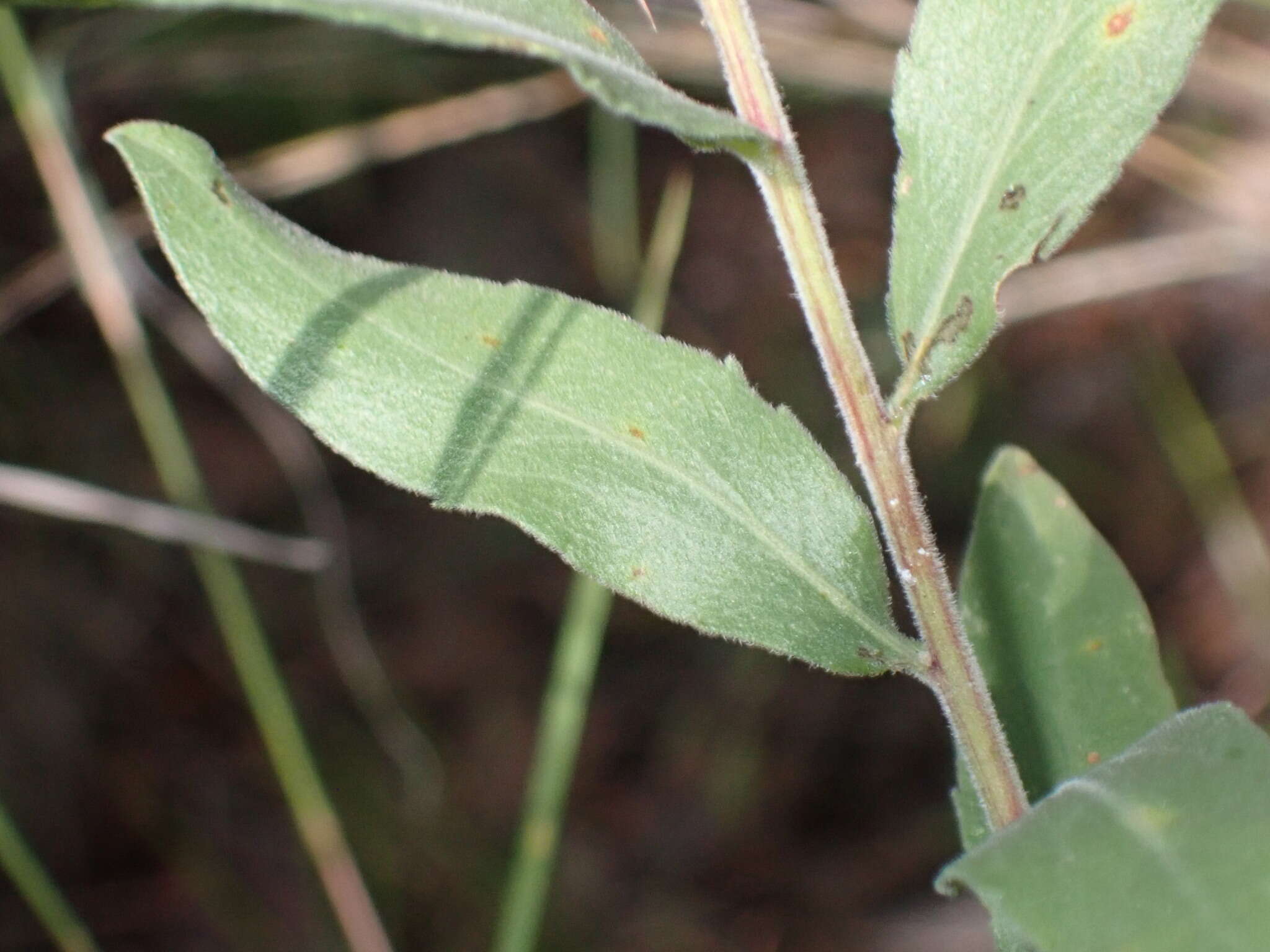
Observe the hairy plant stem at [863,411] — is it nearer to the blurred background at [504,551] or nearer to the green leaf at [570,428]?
the green leaf at [570,428]

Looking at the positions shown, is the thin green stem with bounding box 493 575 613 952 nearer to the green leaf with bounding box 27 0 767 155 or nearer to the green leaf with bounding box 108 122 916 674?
the green leaf with bounding box 108 122 916 674

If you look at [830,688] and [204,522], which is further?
[830,688]

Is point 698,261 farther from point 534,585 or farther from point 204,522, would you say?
point 204,522

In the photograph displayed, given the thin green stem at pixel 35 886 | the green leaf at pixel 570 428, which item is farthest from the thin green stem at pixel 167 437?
the green leaf at pixel 570 428

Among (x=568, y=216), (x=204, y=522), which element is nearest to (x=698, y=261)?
(x=568, y=216)

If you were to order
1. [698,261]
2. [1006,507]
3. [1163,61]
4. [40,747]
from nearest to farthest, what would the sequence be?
[1163,61]
[1006,507]
[40,747]
[698,261]

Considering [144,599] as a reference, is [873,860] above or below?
below

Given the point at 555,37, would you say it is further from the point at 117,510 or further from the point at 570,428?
the point at 117,510
